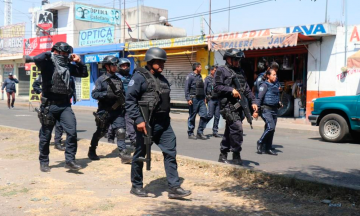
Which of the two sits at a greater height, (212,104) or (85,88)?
(85,88)

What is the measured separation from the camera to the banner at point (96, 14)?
116 feet

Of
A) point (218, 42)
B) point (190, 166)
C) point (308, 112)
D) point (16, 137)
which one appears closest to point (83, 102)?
point (218, 42)

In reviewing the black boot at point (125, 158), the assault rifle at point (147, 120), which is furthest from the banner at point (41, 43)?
the assault rifle at point (147, 120)

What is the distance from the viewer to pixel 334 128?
11023 millimetres

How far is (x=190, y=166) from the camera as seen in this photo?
22.6ft

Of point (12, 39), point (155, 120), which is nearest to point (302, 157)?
point (155, 120)

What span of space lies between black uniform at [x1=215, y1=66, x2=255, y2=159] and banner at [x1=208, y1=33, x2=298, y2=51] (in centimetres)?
876

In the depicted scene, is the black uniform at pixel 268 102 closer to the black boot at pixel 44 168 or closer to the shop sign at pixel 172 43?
the black boot at pixel 44 168

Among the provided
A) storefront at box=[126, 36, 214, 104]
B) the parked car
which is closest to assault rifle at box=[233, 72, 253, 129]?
the parked car

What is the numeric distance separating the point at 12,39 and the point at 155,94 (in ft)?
118

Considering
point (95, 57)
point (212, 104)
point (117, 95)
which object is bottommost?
point (212, 104)

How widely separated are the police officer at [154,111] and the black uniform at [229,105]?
1521mm

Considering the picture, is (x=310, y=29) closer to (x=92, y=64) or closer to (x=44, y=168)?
(x=44, y=168)

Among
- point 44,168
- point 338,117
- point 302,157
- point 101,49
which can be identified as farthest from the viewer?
point 101,49
